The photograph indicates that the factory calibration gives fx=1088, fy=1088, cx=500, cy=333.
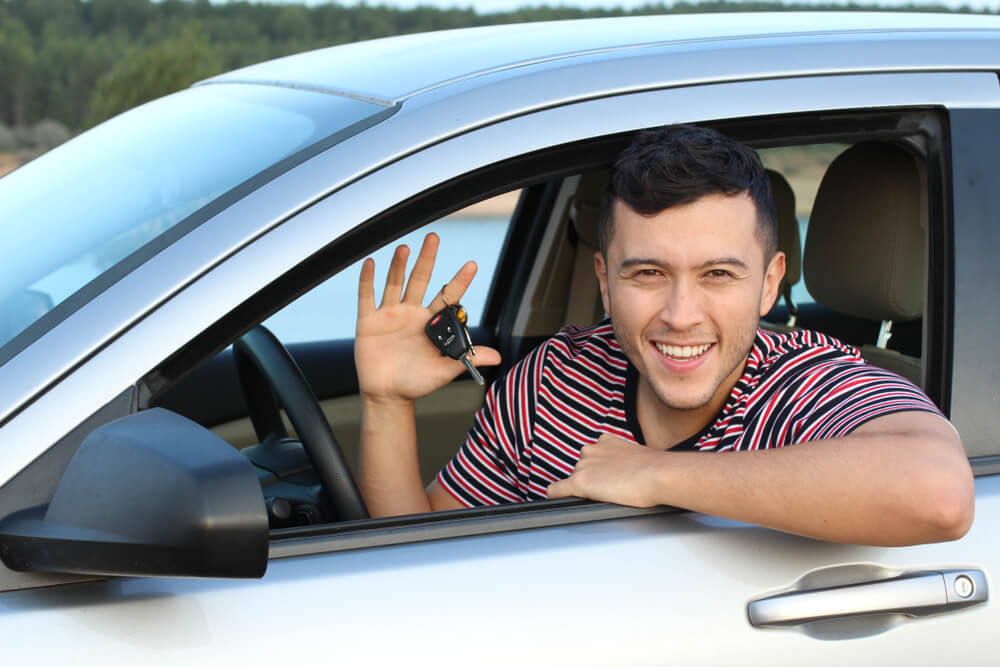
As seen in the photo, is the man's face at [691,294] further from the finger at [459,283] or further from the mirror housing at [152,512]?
the mirror housing at [152,512]

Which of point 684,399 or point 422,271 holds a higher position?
point 422,271

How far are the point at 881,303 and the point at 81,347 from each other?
1207 mm

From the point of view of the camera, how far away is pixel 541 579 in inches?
46.3

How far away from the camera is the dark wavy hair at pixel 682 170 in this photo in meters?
1.38

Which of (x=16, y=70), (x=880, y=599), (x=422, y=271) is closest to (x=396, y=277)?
(x=422, y=271)

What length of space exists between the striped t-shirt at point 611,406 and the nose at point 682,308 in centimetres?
16

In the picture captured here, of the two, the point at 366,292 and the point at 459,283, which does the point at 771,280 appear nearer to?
the point at 459,283

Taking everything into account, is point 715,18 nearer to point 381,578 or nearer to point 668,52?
point 668,52

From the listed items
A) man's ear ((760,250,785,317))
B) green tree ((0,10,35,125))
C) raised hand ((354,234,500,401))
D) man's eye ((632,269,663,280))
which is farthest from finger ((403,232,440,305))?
green tree ((0,10,35,125))

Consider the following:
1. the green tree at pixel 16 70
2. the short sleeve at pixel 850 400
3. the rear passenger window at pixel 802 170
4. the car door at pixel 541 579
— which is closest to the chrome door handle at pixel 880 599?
the car door at pixel 541 579

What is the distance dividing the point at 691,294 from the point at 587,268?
1.17 meters

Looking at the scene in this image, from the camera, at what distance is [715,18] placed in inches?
68.4

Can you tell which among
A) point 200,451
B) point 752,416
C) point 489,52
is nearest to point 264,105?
point 489,52

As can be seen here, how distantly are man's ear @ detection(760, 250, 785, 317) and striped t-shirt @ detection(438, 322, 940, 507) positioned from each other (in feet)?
0.18
